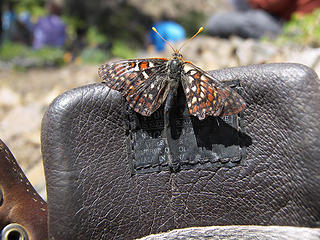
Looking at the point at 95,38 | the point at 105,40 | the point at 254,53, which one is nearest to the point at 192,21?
the point at 105,40

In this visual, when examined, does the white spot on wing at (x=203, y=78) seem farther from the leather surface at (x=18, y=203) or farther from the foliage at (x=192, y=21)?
the foliage at (x=192, y=21)

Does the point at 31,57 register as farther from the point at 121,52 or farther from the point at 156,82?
the point at 156,82

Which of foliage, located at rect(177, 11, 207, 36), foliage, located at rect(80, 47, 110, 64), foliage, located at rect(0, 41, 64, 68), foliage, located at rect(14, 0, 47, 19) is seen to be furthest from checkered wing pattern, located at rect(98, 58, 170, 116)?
foliage, located at rect(14, 0, 47, 19)

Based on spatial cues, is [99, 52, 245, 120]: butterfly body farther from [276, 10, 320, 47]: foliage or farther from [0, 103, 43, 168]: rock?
[0, 103, 43, 168]: rock

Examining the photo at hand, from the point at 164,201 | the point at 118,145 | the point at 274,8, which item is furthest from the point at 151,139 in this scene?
the point at 274,8

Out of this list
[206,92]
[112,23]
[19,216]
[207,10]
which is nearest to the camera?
[206,92]

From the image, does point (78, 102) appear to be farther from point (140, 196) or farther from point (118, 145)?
point (140, 196)
